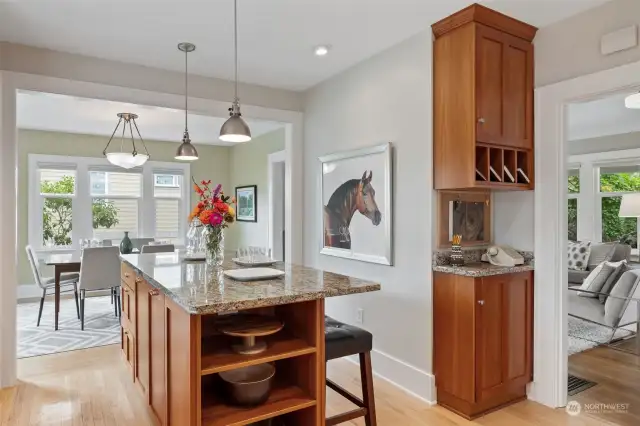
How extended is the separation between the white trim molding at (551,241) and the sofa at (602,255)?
3.31 meters

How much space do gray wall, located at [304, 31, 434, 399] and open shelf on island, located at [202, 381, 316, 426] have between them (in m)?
1.25

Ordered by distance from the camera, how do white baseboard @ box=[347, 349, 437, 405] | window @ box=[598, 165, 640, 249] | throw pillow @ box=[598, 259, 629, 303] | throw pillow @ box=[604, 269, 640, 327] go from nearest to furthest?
white baseboard @ box=[347, 349, 437, 405], throw pillow @ box=[604, 269, 640, 327], throw pillow @ box=[598, 259, 629, 303], window @ box=[598, 165, 640, 249]

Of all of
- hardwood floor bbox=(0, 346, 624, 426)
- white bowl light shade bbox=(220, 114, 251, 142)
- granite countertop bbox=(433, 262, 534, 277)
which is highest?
white bowl light shade bbox=(220, 114, 251, 142)

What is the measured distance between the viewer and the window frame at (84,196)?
5922 mm

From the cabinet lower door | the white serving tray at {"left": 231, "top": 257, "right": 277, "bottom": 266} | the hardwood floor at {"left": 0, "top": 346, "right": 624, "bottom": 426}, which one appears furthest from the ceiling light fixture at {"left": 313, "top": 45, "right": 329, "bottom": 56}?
the hardwood floor at {"left": 0, "top": 346, "right": 624, "bottom": 426}

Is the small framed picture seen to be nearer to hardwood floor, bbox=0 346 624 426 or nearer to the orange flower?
hardwood floor, bbox=0 346 624 426

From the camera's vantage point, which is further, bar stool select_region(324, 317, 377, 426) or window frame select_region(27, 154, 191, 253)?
window frame select_region(27, 154, 191, 253)

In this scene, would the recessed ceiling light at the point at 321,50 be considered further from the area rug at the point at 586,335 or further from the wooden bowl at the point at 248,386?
the area rug at the point at 586,335

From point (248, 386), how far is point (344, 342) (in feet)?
1.81

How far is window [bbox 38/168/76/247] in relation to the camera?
602 centimetres

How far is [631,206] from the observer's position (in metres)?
5.29

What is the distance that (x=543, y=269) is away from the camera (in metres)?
2.75

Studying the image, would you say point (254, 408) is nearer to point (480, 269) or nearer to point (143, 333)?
point (143, 333)

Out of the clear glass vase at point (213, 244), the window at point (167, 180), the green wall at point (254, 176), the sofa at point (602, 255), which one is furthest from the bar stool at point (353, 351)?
the window at point (167, 180)
